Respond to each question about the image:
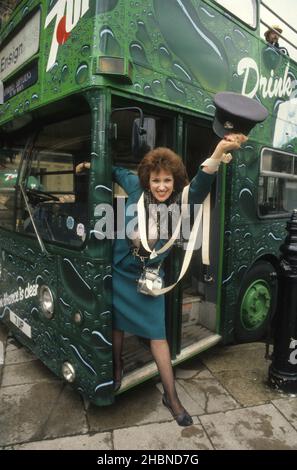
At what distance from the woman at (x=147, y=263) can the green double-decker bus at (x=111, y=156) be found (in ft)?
0.48

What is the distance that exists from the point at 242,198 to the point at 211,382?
181 centimetres

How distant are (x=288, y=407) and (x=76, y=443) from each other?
1.73 meters

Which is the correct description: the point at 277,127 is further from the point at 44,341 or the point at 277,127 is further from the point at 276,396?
the point at 44,341

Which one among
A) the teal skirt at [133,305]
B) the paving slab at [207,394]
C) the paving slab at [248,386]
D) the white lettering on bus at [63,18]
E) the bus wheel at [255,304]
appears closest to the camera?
the white lettering on bus at [63,18]

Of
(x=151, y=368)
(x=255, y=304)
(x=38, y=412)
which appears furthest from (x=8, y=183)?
(x=255, y=304)

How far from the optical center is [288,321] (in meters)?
3.08

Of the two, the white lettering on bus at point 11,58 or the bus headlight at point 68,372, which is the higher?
the white lettering on bus at point 11,58

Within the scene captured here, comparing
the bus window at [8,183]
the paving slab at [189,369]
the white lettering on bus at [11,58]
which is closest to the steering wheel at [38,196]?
the bus window at [8,183]

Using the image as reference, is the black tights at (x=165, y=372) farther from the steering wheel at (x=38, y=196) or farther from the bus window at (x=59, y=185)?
the steering wheel at (x=38, y=196)

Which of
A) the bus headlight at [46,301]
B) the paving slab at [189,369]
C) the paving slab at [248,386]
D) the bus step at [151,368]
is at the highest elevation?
the bus headlight at [46,301]

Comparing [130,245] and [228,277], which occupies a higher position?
[130,245]

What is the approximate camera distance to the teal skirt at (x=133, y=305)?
2537 millimetres

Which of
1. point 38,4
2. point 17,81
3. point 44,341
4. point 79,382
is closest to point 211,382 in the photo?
point 79,382

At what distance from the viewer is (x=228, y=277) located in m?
3.52
